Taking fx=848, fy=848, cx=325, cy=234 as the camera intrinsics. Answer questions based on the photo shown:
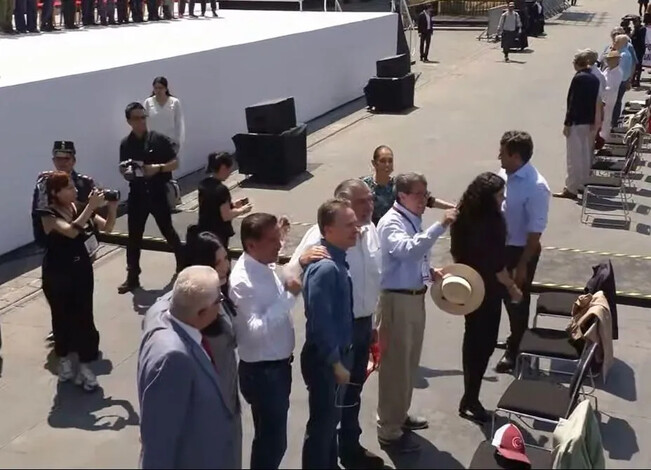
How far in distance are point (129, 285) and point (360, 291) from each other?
409 centimetres

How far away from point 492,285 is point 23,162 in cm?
585

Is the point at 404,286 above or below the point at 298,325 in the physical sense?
above

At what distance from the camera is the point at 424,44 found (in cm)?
2556

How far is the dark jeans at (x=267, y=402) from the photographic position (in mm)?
4254

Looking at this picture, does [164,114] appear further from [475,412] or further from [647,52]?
[647,52]

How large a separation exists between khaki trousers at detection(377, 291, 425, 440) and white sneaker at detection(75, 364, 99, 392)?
222cm

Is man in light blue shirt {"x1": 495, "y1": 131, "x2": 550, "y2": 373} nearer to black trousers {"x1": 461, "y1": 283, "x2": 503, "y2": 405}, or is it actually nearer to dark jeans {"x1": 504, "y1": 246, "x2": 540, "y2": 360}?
dark jeans {"x1": 504, "y1": 246, "x2": 540, "y2": 360}

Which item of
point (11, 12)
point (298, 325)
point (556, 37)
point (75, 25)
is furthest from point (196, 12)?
point (298, 325)

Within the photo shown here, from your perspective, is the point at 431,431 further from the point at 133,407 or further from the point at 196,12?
the point at 196,12

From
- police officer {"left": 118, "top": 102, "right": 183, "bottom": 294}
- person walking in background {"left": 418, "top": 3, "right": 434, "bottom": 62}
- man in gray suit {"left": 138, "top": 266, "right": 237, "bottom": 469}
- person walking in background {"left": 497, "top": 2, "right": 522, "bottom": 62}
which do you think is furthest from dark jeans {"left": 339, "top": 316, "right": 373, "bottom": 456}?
person walking in background {"left": 497, "top": 2, "right": 522, "bottom": 62}

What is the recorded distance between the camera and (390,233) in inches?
199

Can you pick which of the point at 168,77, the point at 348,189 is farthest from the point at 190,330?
the point at 168,77

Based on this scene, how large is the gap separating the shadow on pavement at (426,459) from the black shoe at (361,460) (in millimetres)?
190

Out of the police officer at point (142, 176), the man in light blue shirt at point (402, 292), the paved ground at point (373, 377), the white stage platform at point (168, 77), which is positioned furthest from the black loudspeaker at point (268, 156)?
the man in light blue shirt at point (402, 292)
